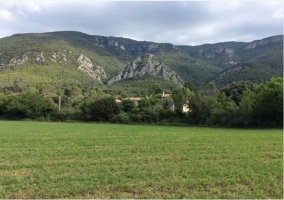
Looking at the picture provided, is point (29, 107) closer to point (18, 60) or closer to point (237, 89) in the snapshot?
point (237, 89)

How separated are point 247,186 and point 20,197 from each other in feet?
25.3

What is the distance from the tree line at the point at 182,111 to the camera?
4331 cm

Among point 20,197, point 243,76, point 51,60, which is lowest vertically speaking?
point 20,197

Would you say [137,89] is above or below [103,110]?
above

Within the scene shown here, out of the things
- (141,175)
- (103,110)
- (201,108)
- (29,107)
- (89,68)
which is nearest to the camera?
(141,175)

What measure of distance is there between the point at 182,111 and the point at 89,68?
428 ft

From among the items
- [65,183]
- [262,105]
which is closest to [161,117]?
[262,105]

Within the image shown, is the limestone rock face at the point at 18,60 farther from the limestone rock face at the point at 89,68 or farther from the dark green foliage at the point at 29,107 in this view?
the dark green foliage at the point at 29,107

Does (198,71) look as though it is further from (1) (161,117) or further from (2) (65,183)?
(2) (65,183)

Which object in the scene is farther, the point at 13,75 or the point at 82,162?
the point at 13,75

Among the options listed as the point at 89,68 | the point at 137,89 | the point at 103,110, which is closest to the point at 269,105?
the point at 103,110

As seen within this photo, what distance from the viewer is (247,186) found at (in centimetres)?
981

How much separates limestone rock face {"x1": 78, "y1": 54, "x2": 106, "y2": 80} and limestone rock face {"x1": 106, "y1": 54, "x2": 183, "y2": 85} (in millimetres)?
12373

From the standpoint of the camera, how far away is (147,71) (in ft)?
556
